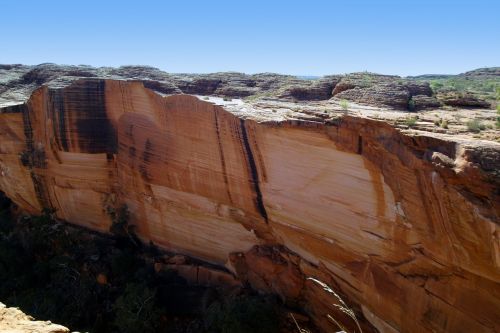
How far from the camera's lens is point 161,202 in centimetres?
1487

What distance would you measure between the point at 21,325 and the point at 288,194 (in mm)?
7135

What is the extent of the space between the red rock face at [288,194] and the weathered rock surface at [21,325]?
6555mm

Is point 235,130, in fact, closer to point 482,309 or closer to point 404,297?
point 404,297

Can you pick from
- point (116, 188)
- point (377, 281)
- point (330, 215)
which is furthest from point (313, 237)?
point (116, 188)

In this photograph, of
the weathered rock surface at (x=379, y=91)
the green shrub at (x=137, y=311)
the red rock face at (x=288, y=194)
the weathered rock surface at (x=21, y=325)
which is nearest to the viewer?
the weathered rock surface at (x=21, y=325)

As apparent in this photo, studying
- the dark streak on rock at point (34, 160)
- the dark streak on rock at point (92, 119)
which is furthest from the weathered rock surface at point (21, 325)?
the dark streak on rock at point (34, 160)

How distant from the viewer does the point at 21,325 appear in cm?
545

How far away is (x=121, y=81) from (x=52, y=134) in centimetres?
392

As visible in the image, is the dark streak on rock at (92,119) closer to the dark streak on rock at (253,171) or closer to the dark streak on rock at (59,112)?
the dark streak on rock at (59,112)

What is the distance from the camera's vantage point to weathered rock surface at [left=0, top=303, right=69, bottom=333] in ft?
17.1

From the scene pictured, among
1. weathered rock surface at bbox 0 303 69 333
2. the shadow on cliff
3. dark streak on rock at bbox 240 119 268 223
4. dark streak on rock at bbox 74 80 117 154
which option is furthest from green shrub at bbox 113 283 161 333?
weathered rock surface at bbox 0 303 69 333

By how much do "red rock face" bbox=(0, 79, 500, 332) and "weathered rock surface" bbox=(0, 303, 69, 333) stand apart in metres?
6.55

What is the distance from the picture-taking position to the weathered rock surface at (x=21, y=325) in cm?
523

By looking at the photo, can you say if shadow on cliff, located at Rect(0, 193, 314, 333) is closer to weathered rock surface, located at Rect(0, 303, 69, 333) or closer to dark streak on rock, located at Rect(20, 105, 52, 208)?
dark streak on rock, located at Rect(20, 105, 52, 208)
